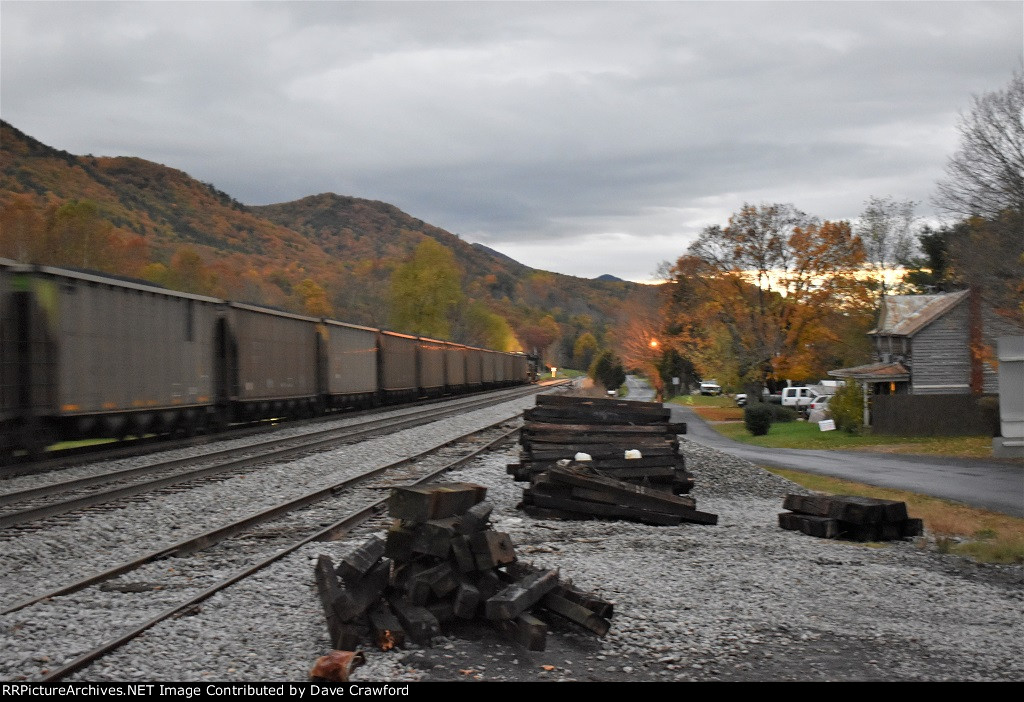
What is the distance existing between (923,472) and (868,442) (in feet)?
42.2

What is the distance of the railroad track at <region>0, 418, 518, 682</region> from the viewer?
6791 millimetres

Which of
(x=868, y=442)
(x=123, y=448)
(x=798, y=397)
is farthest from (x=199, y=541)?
(x=798, y=397)

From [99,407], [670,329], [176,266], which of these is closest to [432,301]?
[176,266]

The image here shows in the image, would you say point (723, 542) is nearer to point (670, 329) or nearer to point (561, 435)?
point (561, 435)

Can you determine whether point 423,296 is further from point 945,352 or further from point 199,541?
point 199,541

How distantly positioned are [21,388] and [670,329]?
6327 centimetres

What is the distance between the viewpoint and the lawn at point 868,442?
32.1 m

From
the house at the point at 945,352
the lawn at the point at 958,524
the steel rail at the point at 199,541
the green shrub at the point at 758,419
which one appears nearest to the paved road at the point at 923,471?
the lawn at the point at 958,524

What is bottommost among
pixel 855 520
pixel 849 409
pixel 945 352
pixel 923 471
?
pixel 923 471

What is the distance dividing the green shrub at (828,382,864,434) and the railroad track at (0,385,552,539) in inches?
932

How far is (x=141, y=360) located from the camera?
20.5m

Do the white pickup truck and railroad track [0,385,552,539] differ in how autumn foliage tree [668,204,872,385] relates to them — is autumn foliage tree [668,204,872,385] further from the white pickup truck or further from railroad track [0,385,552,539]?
railroad track [0,385,552,539]

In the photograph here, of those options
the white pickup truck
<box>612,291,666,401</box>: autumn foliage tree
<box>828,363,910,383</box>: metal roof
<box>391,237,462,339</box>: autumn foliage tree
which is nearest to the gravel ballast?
<box>828,363,910,383</box>: metal roof

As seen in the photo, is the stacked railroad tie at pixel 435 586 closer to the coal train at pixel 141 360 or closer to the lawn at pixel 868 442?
the coal train at pixel 141 360
